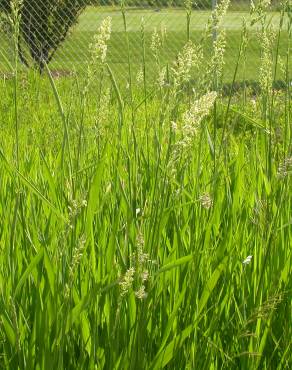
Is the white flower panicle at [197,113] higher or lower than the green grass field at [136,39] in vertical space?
higher

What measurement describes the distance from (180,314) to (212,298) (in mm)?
Result: 121

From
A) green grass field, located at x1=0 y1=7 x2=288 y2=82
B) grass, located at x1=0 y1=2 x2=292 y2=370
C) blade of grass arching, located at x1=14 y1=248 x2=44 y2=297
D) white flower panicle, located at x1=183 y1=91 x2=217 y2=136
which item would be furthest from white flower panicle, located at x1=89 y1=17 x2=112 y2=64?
green grass field, located at x1=0 y1=7 x2=288 y2=82

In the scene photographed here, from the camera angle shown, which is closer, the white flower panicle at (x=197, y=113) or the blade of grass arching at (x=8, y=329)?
the white flower panicle at (x=197, y=113)

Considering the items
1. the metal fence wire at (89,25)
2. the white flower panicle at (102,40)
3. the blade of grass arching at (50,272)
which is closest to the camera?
the white flower panicle at (102,40)

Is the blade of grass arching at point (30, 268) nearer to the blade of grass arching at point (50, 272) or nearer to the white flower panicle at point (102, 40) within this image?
the blade of grass arching at point (50, 272)

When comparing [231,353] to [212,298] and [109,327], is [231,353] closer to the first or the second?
[212,298]

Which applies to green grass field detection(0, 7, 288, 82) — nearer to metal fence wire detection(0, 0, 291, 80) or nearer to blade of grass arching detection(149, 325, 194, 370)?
metal fence wire detection(0, 0, 291, 80)

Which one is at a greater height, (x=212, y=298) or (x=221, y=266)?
(x=221, y=266)

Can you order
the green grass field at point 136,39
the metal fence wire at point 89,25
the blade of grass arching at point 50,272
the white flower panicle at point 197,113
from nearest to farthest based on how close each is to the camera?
the white flower panicle at point 197,113, the blade of grass arching at point 50,272, the metal fence wire at point 89,25, the green grass field at point 136,39

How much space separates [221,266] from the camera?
1.66m

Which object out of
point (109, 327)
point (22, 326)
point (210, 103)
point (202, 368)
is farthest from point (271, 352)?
point (210, 103)

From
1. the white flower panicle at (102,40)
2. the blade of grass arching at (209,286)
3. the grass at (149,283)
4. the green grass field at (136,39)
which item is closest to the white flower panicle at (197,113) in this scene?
the grass at (149,283)

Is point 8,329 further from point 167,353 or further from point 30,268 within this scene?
point 167,353

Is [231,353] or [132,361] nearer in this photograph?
[132,361]
